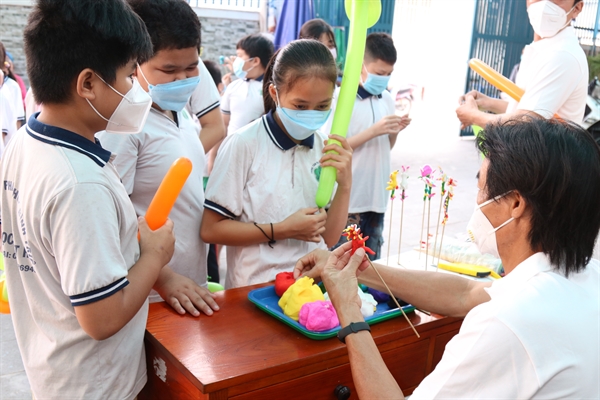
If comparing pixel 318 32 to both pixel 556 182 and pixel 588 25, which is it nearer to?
pixel 556 182

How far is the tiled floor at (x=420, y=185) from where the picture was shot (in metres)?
2.78

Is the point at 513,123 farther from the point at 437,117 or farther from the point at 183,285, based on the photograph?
the point at 437,117

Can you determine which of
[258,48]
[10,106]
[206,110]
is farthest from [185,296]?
[10,106]

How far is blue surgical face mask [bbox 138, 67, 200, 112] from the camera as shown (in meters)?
1.70

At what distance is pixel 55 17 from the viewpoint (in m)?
1.09

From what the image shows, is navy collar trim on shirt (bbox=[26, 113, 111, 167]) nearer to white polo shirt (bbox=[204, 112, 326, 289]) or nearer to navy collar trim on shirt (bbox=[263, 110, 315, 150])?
white polo shirt (bbox=[204, 112, 326, 289])

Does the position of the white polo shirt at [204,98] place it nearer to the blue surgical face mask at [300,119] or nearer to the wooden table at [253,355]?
the blue surgical face mask at [300,119]

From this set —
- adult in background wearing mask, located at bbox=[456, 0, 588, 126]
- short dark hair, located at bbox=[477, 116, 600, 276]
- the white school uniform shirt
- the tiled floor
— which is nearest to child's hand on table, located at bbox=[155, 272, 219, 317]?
short dark hair, located at bbox=[477, 116, 600, 276]

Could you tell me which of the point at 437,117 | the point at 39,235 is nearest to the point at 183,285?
the point at 39,235

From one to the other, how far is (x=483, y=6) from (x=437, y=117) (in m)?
2.55

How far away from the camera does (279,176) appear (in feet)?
5.97

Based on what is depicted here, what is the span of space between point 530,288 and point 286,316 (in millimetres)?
649

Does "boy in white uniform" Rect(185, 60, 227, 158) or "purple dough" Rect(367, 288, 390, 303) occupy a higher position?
"boy in white uniform" Rect(185, 60, 227, 158)

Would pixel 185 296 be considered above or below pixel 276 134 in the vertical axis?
below
